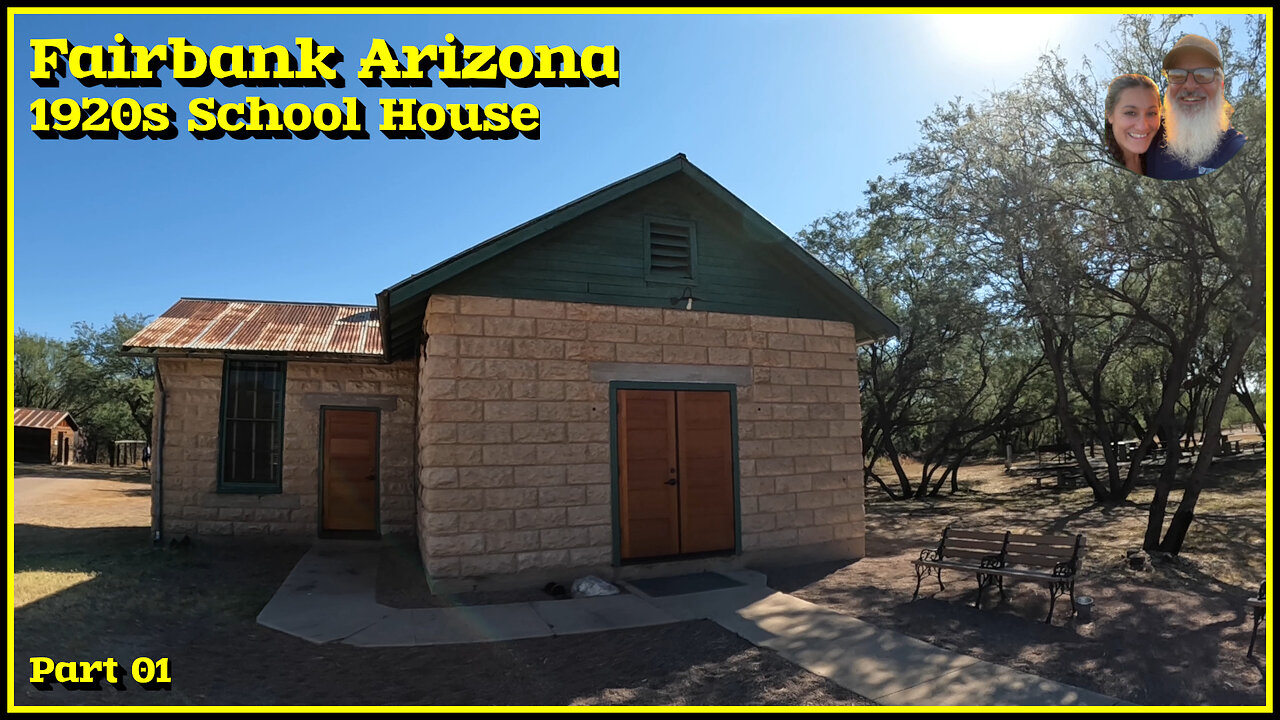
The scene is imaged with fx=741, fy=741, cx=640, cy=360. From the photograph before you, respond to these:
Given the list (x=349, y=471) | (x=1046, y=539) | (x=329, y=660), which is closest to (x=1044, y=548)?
(x=1046, y=539)

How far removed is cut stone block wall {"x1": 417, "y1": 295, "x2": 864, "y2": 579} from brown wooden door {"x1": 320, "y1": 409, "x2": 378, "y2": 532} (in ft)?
12.9

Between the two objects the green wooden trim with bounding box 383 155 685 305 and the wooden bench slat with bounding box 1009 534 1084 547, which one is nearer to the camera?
the wooden bench slat with bounding box 1009 534 1084 547

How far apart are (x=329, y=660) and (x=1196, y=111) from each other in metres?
11.9

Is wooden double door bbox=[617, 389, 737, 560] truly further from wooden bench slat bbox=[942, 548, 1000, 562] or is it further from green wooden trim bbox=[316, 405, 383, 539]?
green wooden trim bbox=[316, 405, 383, 539]

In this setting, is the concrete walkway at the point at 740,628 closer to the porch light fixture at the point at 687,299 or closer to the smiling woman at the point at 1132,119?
the porch light fixture at the point at 687,299

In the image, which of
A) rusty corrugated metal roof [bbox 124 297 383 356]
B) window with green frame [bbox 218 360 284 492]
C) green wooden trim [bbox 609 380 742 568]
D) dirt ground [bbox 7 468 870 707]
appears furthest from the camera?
window with green frame [bbox 218 360 284 492]

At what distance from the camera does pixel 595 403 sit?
9.26m

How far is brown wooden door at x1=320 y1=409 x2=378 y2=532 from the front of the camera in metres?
12.8

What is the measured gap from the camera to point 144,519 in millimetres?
15398

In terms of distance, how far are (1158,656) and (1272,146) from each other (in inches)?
202

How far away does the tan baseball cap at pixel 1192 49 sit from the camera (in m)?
9.54

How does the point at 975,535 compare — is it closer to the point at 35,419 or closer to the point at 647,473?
the point at 647,473

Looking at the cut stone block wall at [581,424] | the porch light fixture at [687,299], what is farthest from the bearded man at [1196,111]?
the porch light fixture at [687,299]

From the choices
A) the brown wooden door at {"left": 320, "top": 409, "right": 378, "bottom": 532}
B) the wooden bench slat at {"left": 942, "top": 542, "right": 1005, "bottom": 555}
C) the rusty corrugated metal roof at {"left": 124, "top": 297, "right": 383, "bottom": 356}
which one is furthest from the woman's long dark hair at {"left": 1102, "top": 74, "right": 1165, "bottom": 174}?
the brown wooden door at {"left": 320, "top": 409, "right": 378, "bottom": 532}
